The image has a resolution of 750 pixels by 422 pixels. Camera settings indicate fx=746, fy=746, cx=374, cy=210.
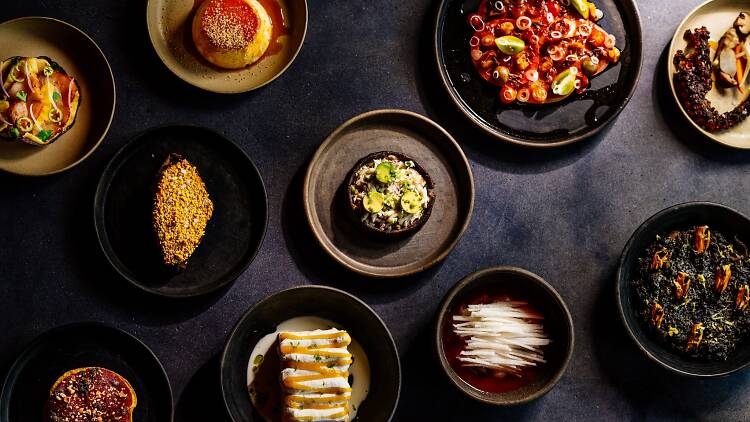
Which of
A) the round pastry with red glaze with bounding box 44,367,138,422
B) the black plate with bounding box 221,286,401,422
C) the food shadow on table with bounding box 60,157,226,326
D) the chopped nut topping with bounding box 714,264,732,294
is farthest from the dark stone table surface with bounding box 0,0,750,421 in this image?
the chopped nut topping with bounding box 714,264,732,294

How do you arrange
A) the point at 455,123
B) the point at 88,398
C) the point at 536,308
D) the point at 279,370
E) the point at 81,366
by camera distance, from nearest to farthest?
the point at 88,398 < the point at 81,366 < the point at 279,370 < the point at 536,308 < the point at 455,123

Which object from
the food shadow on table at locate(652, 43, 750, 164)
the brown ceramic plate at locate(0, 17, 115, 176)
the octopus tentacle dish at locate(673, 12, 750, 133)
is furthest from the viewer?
the food shadow on table at locate(652, 43, 750, 164)

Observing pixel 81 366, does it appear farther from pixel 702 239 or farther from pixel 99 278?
pixel 702 239

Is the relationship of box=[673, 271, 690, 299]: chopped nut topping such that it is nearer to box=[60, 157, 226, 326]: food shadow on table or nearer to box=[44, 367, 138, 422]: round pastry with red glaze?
box=[60, 157, 226, 326]: food shadow on table

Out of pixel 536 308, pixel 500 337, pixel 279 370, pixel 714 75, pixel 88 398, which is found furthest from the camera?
pixel 714 75

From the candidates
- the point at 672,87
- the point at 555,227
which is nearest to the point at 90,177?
the point at 555,227

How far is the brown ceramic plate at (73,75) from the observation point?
4109 mm

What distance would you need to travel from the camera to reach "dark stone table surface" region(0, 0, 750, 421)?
4.23 meters

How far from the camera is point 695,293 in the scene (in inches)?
172

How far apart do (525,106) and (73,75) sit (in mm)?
2645

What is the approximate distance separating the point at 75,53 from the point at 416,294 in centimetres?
241

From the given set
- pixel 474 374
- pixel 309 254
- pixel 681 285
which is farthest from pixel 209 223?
pixel 681 285

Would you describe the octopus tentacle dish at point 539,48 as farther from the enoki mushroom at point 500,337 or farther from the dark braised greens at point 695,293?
the enoki mushroom at point 500,337

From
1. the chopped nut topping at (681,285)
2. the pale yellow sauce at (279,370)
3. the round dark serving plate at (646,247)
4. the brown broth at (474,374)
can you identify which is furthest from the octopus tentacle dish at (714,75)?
the pale yellow sauce at (279,370)
